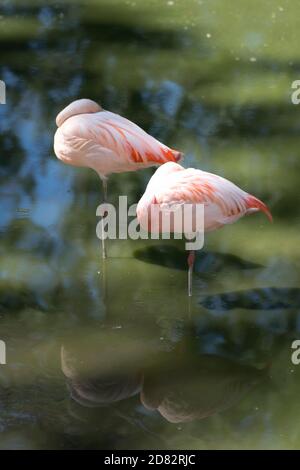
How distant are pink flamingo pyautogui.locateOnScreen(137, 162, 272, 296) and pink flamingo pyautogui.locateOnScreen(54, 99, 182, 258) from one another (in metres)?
0.23

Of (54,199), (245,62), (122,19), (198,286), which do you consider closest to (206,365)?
(198,286)

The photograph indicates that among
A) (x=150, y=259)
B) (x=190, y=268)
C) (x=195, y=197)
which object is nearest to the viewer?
(x=195, y=197)

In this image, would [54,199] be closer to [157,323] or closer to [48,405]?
[157,323]

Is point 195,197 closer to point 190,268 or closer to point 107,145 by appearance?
point 190,268

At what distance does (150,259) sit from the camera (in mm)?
4004

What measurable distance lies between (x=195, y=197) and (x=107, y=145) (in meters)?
0.55


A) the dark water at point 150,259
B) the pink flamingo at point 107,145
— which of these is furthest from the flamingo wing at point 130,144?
the dark water at point 150,259

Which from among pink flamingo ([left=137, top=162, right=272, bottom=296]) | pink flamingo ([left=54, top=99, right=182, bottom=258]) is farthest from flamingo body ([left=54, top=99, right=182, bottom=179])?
pink flamingo ([left=137, top=162, right=272, bottom=296])

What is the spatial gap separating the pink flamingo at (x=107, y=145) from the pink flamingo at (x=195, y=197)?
9.2 inches

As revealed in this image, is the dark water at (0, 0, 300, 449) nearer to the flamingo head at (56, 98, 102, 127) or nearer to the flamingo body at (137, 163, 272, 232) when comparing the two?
the flamingo body at (137, 163, 272, 232)

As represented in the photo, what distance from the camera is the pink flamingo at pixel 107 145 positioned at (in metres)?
3.90

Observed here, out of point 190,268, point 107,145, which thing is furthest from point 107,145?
point 190,268

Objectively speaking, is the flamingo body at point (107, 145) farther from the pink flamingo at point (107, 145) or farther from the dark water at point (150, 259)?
the dark water at point (150, 259)

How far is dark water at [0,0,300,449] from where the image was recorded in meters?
3.06
